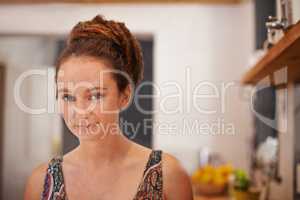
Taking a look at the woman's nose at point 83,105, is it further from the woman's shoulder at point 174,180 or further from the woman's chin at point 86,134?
the woman's shoulder at point 174,180

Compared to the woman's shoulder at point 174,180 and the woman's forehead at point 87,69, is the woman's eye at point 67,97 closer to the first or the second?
the woman's forehead at point 87,69

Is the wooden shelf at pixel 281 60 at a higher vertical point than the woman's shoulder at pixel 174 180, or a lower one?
higher

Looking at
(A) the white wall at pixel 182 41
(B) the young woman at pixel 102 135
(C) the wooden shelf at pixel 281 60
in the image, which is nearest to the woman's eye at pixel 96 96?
(B) the young woman at pixel 102 135

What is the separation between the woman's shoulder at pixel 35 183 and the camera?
2.30ft

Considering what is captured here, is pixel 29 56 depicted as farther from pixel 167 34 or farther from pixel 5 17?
pixel 167 34

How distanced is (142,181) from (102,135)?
0.13 meters

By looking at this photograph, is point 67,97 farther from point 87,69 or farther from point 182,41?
point 182,41

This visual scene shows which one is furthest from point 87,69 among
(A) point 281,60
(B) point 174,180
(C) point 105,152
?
(A) point 281,60

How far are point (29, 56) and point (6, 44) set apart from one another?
7cm

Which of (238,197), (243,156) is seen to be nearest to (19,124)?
(243,156)

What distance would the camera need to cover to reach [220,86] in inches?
29.1

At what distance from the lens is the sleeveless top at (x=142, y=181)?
67 cm

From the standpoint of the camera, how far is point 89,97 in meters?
0.66

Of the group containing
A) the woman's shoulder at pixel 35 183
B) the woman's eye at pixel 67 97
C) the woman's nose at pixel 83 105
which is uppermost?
the woman's eye at pixel 67 97
